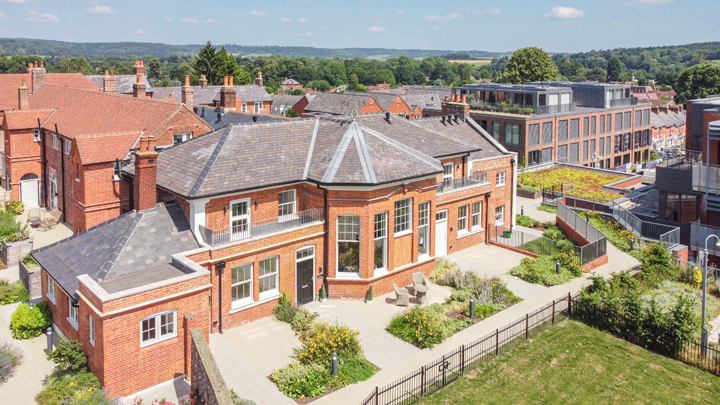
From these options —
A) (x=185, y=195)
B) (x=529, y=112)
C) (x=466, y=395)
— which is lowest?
(x=466, y=395)

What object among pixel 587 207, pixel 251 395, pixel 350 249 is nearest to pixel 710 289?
pixel 587 207

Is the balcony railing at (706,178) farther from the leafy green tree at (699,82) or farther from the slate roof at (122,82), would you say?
the leafy green tree at (699,82)

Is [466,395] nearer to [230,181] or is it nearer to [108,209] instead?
[230,181]

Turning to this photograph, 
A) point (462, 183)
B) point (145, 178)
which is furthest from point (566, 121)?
point (145, 178)

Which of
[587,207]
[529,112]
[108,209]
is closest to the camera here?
[108,209]

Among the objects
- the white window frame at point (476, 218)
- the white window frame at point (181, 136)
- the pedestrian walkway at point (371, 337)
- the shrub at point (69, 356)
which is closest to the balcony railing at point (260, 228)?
the pedestrian walkway at point (371, 337)

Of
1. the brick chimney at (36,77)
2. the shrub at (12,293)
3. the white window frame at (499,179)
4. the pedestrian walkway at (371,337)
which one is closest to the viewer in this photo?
the pedestrian walkway at (371,337)
